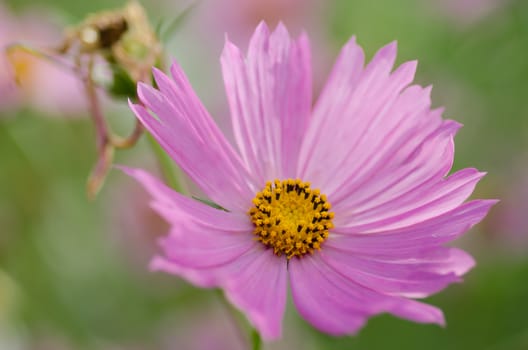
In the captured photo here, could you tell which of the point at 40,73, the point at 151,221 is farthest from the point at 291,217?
the point at 40,73

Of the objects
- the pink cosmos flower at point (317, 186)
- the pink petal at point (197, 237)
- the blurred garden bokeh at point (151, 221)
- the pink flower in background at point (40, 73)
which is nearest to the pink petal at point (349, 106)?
the pink cosmos flower at point (317, 186)

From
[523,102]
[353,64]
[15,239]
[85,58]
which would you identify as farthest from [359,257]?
[523,102]

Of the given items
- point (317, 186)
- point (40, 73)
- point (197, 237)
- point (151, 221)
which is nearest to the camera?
point (197, 237)

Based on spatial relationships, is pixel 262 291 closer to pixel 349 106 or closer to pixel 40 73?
pixel 349 106

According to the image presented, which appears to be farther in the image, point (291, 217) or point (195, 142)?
point (291, 217)

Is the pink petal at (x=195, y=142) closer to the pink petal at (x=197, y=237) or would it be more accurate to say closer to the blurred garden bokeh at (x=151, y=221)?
the pink petal at (x=197, y=237)

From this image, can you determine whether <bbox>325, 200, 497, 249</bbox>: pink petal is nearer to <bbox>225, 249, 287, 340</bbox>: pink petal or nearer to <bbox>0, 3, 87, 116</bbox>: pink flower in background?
<bbox>225, 249, 287, 340</bbox>: pink petal

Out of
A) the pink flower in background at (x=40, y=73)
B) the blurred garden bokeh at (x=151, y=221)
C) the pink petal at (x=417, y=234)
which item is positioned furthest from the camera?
the pink flower in background at (x=40, y=73)

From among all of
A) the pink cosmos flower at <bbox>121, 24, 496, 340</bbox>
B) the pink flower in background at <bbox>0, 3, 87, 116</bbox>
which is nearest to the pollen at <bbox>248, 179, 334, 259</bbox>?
the pink cosmos flower at <bbox>121, 24, 496, 340</bbox>
